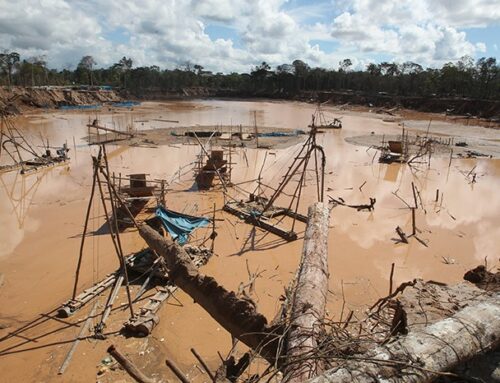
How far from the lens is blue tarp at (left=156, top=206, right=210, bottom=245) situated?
10.2 m

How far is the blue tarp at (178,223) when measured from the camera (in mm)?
10164

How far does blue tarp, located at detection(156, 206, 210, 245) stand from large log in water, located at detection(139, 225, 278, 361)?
5.43 m

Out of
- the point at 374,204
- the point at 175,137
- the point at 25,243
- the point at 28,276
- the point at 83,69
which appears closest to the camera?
the point at 28,276

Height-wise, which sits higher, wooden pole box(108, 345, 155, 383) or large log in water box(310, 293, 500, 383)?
large log in water box(310, 293, 500, 383)

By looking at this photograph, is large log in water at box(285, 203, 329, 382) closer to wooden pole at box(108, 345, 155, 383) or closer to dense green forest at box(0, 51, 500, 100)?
wooden pole at box(108, 345, 155, 383)

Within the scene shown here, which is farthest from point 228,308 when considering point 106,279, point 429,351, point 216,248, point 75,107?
point 75,107

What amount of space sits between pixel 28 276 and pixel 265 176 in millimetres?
12595

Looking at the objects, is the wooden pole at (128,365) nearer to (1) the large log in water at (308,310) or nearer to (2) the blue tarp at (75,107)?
(1) the large log in water at (308,310)

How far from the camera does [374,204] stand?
1550cm

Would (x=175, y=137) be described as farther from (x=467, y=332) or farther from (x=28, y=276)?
(x=467, y=332)

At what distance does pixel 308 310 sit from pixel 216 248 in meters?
7.39

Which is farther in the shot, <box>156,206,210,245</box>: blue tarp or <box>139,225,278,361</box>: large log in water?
<box>156,206,210,245</box>: blue tarp

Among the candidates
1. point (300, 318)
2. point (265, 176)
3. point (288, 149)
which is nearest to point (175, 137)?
point (288, 149)

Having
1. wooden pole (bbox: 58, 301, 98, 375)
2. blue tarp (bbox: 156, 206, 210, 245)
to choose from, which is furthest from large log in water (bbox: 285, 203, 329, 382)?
blue tarp (bbox: 156, 206, 210, 245)
